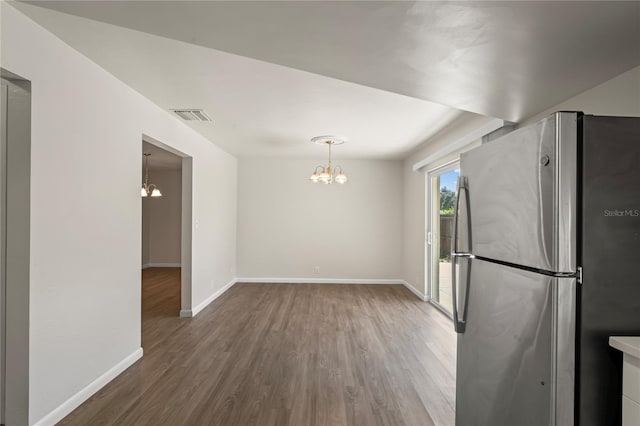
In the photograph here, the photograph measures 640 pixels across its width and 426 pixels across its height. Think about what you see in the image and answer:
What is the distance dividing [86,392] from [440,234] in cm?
492

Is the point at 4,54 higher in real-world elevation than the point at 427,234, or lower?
higher

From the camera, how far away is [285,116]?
3992mm

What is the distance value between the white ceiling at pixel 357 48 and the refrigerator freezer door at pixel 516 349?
46.4 inches

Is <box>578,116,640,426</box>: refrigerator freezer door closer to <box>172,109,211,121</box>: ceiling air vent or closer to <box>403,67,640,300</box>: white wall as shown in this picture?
<box>403,67,640,300</box>: white wall

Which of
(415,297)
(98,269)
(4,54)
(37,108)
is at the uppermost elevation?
(4,54)

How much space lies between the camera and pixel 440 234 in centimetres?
556

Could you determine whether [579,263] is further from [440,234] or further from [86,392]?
[440,234]

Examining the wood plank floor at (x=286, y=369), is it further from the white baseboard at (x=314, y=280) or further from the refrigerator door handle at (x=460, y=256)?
the white baseboard at (x=314, y=280)

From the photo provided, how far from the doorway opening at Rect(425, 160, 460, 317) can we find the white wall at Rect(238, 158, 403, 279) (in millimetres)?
1522

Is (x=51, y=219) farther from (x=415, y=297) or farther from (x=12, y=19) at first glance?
(x=415, y=297)

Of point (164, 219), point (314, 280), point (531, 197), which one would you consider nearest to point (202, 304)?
point (314, 280)

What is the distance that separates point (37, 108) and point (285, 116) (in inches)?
93.5

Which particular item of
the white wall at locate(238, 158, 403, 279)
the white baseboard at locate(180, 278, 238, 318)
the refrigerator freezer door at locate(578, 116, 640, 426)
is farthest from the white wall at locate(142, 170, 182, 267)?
the refrigerator freezer door at locate(578, 116, 640, 426)

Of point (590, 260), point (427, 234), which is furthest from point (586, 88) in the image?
point (427, 234)
